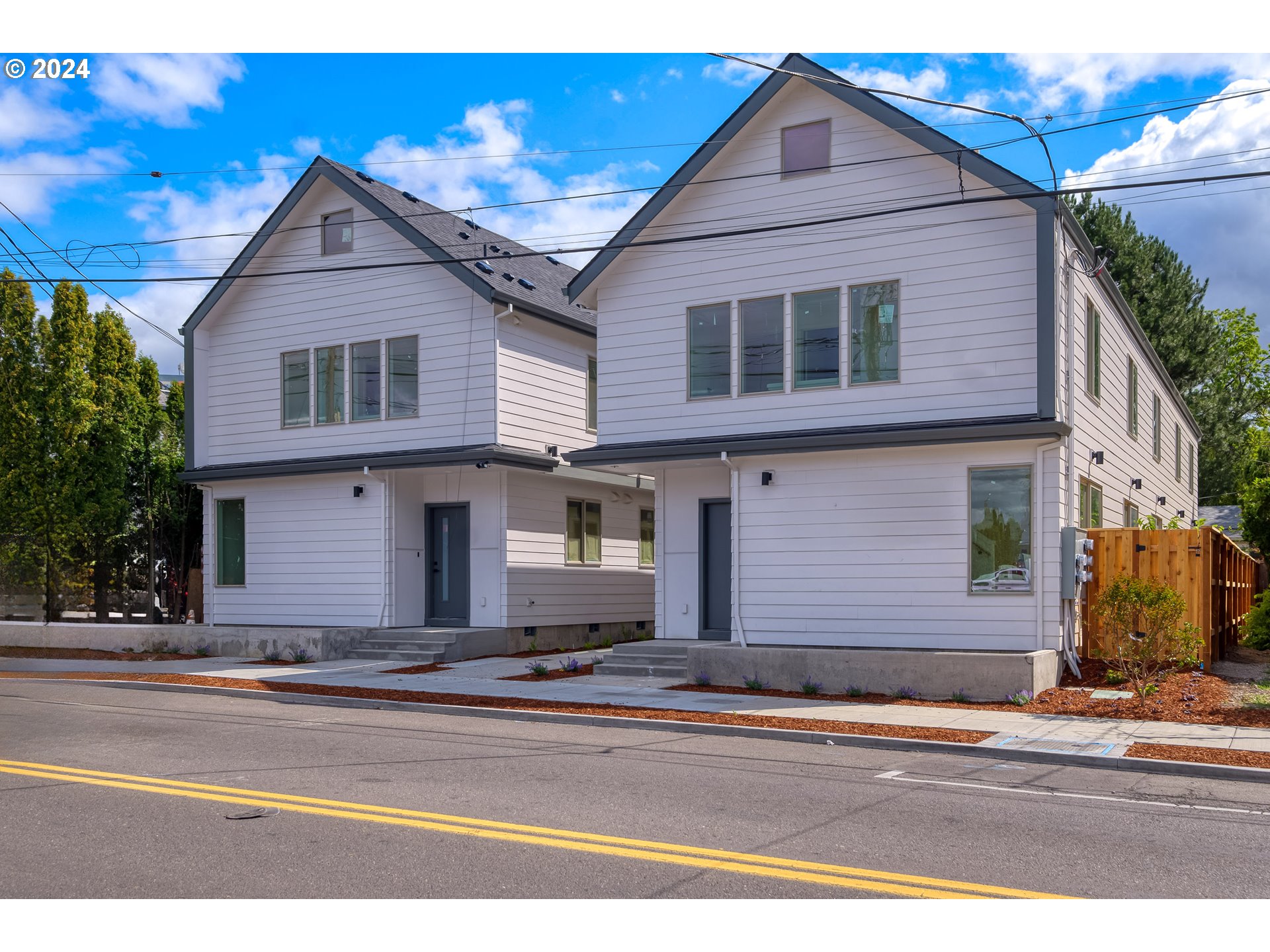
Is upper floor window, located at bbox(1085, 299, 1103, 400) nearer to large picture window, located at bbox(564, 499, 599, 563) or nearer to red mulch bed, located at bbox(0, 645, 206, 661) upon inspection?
large picture window, located at bbox(564, 499, 599, 563)

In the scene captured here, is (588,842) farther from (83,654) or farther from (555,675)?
(83,654)

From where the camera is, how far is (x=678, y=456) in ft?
57.0

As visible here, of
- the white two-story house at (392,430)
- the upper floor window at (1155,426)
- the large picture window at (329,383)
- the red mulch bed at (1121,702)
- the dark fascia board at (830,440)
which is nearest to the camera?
the red mulch bed at (1121,702)

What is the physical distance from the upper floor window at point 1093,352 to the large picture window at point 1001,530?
262 centimetres

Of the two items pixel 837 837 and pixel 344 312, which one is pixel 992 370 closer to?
pixel 837 837

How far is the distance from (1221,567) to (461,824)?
1597cm

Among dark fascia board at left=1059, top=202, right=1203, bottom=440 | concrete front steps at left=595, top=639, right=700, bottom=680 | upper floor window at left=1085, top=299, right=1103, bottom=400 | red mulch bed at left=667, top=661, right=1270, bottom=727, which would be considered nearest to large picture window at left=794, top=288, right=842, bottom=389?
dark fascia board at left=1059, top=202, right=1203, bottom=440

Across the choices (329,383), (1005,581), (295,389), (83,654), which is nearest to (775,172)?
(1005,581)

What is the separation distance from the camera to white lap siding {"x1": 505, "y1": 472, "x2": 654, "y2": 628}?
69.0 ft

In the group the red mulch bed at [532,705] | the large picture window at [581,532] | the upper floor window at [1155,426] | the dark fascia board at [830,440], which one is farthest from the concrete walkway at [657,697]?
the upper floor window at [1155,426]

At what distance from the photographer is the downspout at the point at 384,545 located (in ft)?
68.8

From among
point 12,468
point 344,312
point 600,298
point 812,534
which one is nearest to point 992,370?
point 812,534

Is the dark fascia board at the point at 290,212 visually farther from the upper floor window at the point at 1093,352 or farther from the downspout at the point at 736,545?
the upper floor window at the point at 1093,352

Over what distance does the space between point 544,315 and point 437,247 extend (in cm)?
236
